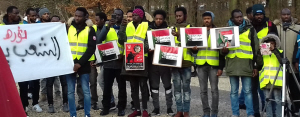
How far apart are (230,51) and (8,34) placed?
377cm

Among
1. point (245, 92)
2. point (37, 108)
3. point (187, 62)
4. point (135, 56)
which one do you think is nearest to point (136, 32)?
point (135, 56)

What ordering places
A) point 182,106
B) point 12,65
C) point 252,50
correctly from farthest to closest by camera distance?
point 182,106 → point 252,50 → point 12,65

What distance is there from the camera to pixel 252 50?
782cm

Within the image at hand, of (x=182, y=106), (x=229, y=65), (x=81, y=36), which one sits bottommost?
(x=182, y=106)

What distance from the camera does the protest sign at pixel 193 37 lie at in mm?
7907

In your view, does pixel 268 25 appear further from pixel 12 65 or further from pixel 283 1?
pixel 283 1

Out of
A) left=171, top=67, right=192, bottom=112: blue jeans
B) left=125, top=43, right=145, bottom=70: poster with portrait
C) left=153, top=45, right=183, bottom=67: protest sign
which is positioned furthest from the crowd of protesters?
left=153, top=45, right=183, bottom=67: protest sign

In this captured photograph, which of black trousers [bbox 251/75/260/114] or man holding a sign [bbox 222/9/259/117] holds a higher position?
man holding a sign [bbox 222/9/259/117]

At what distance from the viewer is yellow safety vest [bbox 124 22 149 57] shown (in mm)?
8367

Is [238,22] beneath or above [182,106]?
above

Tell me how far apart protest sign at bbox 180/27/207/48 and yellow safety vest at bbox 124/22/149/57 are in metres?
0.77

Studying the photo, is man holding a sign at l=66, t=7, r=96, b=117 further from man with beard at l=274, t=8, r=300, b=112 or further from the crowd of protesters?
man with beard at l=274, t=8, r=300, b=112

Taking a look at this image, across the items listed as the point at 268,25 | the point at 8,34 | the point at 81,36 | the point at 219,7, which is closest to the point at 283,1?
the point at 219,7

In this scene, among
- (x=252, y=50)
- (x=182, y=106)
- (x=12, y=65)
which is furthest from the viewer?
(x=182, y=106)
